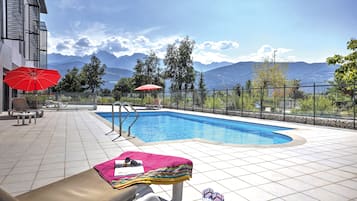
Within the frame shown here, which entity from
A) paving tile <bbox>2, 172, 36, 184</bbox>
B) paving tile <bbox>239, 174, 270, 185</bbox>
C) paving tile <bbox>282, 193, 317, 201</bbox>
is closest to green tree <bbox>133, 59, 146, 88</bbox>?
paving tile <bbox>2, 172, 36, 184</bbox>

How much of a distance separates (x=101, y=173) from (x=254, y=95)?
1092 cm

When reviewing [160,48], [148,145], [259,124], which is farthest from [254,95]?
[160,48]

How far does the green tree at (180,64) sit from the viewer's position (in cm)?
2339

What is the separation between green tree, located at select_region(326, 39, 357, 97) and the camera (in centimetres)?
882

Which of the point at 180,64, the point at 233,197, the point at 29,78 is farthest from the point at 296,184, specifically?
the point at 180,64

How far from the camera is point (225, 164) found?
3672 mm

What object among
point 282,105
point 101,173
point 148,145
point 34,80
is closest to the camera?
point 101,173

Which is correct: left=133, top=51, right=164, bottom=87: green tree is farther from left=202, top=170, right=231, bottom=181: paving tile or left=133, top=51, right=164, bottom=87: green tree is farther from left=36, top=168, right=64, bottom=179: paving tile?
left=202, top=170, right=231, bottom=181: paving tile

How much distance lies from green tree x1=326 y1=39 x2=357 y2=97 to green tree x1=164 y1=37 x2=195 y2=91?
582 inches

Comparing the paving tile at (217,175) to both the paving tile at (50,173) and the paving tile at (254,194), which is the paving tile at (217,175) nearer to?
the paving tile at (254,194)

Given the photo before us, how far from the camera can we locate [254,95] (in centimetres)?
1184

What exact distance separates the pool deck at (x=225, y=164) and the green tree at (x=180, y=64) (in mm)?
18496

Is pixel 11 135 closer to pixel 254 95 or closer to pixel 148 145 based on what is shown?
pixel 148 145

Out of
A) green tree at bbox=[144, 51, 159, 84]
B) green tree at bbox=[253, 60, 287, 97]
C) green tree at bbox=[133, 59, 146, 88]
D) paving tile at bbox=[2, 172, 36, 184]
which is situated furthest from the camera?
green tree at bbox=[133, 59, 146, 88]
